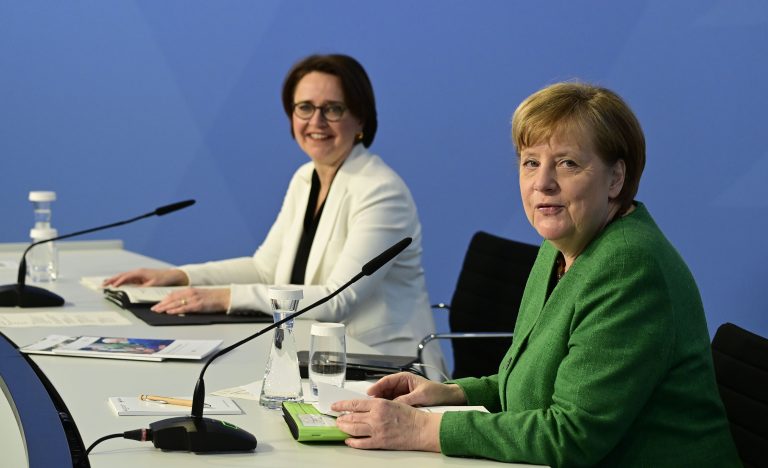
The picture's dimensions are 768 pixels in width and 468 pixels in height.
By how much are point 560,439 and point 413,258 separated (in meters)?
1.72

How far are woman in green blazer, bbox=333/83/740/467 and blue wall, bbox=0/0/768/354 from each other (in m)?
2.75

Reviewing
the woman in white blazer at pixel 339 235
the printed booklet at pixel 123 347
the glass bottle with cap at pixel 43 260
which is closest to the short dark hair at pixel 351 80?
the woman in white blazer at pixel 339 235

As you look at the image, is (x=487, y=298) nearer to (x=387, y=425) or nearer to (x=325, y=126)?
(x=325, y=126)

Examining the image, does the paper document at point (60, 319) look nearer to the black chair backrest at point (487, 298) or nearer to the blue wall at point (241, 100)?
the black chair backrest at point (487, 298)

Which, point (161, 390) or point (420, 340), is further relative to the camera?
point (420, 340)

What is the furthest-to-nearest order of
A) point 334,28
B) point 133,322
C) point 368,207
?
1. point 334,28
2. point 368,207
3. point 133,322

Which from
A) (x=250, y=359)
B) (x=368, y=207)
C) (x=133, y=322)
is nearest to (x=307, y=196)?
(x=368, y=207)

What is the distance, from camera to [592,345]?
1.67 meters

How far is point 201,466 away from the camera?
155 centimetres

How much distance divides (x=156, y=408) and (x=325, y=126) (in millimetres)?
1724

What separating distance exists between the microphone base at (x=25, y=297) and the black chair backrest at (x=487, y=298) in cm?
131

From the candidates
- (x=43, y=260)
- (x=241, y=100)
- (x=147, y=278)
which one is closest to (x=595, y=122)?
(x=147, y=278)

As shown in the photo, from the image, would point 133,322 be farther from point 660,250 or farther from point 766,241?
point 766,241

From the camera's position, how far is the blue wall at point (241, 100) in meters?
5.04
